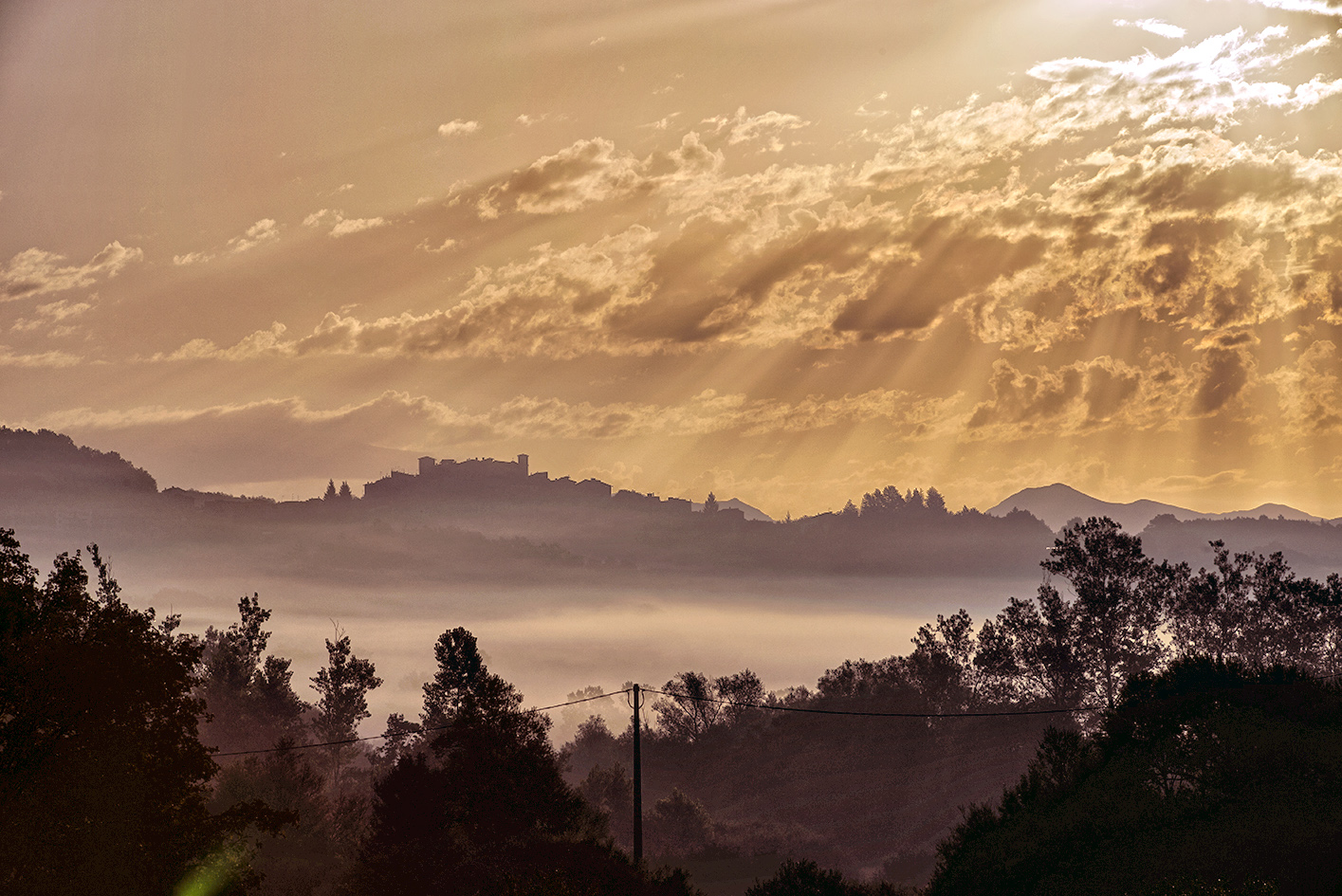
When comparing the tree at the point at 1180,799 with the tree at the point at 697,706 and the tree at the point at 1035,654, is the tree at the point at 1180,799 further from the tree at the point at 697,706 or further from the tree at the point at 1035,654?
the tree at the point at 697,706

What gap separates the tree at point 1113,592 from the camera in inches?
3516

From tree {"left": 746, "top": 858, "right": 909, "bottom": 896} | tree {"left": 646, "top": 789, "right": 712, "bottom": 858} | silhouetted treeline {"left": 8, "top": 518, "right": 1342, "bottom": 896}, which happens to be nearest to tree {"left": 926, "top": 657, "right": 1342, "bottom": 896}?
silhouetted treeline {"left": 8, "top": 518, "right": 1342, "bottom": 896}

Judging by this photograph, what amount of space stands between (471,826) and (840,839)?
246 feet

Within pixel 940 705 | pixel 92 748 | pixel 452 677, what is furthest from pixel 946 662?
pixel 92 748

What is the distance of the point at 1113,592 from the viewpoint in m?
90.0

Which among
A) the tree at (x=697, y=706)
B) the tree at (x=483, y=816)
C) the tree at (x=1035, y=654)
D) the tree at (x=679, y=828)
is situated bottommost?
the tree at (x=679, y=828)

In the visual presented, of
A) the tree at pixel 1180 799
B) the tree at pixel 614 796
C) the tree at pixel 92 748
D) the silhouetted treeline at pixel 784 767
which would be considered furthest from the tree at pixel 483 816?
the tree at pixel 614 796

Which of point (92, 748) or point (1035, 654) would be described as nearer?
point (92, 748)

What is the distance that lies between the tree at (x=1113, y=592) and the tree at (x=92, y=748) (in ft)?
242

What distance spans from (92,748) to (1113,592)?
8137 centimetres

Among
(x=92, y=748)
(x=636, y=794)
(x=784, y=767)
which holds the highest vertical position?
(x=92, y=748)

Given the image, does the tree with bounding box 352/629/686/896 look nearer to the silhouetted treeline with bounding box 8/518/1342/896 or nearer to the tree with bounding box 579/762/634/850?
the silhouetted treeline with bounding box 8/518/1342/896

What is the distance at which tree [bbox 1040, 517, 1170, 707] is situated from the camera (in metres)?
89.3

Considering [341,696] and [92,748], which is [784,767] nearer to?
[341,696]
